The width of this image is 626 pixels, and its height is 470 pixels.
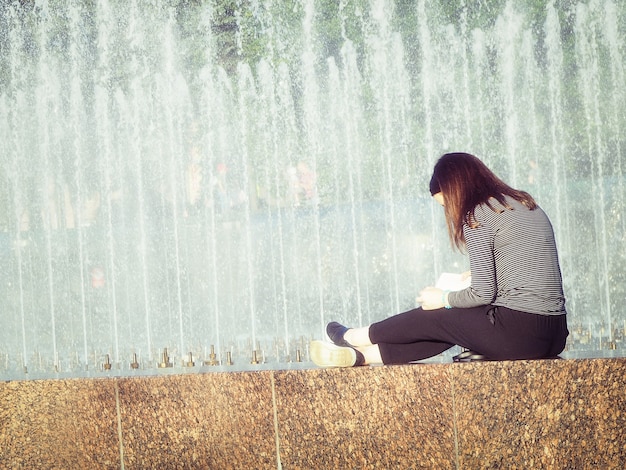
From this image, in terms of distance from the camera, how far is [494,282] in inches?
162

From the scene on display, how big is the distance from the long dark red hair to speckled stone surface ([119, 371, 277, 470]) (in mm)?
1091

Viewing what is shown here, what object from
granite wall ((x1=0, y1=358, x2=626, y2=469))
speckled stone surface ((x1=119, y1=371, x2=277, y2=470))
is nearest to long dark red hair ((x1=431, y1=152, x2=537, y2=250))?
granite wall ((x1=0, y1=358, x2=626, y2=469))

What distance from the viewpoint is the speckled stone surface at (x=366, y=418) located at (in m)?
3.90

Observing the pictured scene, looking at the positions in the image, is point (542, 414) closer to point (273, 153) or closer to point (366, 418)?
point (366, 418)

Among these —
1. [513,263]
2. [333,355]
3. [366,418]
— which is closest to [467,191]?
[513,263]

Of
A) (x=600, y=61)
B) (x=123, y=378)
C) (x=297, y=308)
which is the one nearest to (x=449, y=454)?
(x=123, y=378)

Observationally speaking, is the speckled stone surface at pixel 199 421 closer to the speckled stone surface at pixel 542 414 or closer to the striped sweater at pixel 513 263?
the speckled stone surface at pixel 542 414

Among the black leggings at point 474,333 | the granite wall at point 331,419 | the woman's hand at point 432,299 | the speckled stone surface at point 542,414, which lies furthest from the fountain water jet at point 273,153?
the speckled stone surface at point 542,414

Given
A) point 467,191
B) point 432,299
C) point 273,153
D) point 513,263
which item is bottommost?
point 432,299

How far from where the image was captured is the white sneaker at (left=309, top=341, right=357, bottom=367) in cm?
423

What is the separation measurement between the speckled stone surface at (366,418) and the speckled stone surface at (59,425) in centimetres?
88

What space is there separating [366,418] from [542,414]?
2.44 feet

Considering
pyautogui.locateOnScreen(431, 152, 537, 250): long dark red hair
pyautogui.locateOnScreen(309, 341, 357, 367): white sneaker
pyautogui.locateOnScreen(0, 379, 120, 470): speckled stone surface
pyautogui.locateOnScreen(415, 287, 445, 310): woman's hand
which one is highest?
pyautogui.locateOnScreen(431, 152, 537, 250): long dark red hair

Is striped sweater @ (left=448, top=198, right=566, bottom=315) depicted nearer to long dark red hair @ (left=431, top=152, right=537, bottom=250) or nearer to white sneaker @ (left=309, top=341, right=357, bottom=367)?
long dark red hair @ (left=431, top=152, right=537, bottom=250)
